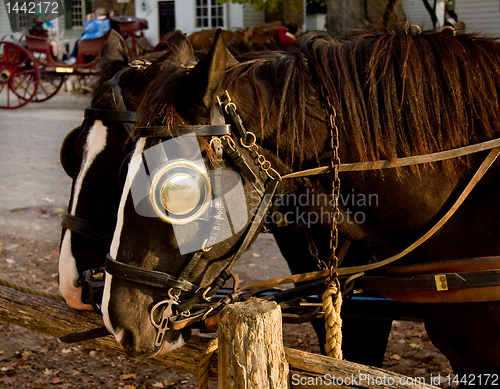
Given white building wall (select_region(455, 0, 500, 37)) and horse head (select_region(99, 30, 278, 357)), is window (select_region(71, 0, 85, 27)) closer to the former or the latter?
white building wall (select_region(455, 0, 500, 37))

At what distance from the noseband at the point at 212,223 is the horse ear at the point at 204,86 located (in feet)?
0.16

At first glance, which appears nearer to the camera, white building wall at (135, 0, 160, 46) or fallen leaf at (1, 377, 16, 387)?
fallen leaf at (1, 377, 16, 387)

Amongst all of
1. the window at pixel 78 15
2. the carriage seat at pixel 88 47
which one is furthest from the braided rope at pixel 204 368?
the window at pixel 78 15

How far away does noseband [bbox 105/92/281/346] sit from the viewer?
1615mm

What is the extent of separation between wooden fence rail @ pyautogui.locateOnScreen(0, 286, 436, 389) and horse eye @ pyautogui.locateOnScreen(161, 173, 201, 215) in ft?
1.87

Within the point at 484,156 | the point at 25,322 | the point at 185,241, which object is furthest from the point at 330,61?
the point at 25,322

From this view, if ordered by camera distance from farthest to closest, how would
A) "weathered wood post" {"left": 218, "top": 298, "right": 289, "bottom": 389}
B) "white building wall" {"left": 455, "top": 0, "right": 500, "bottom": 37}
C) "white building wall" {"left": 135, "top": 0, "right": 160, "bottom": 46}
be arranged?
1. "white building wall" {"left": 135, "top": 0, "right": 160, "bottom": 46}
2. "white building wall" {"left": 455, "top": 0, "right": 500, "bottom": 37}
3. "weathered wood post" {"left": 218, "top": 298, "right": 289, "bottom": 389}

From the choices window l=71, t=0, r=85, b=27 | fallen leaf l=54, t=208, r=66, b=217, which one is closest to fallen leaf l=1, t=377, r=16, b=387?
fallen leaf l=54, t=208, r=66, b=217

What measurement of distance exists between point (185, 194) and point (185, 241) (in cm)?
17

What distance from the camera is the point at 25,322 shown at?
2.48 metres

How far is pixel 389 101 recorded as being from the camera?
1707mm

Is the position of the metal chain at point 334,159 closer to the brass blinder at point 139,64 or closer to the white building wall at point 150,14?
the brass blinder at point 139,64

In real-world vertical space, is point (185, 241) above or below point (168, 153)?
below

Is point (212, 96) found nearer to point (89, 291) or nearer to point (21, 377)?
point (89, 291)
